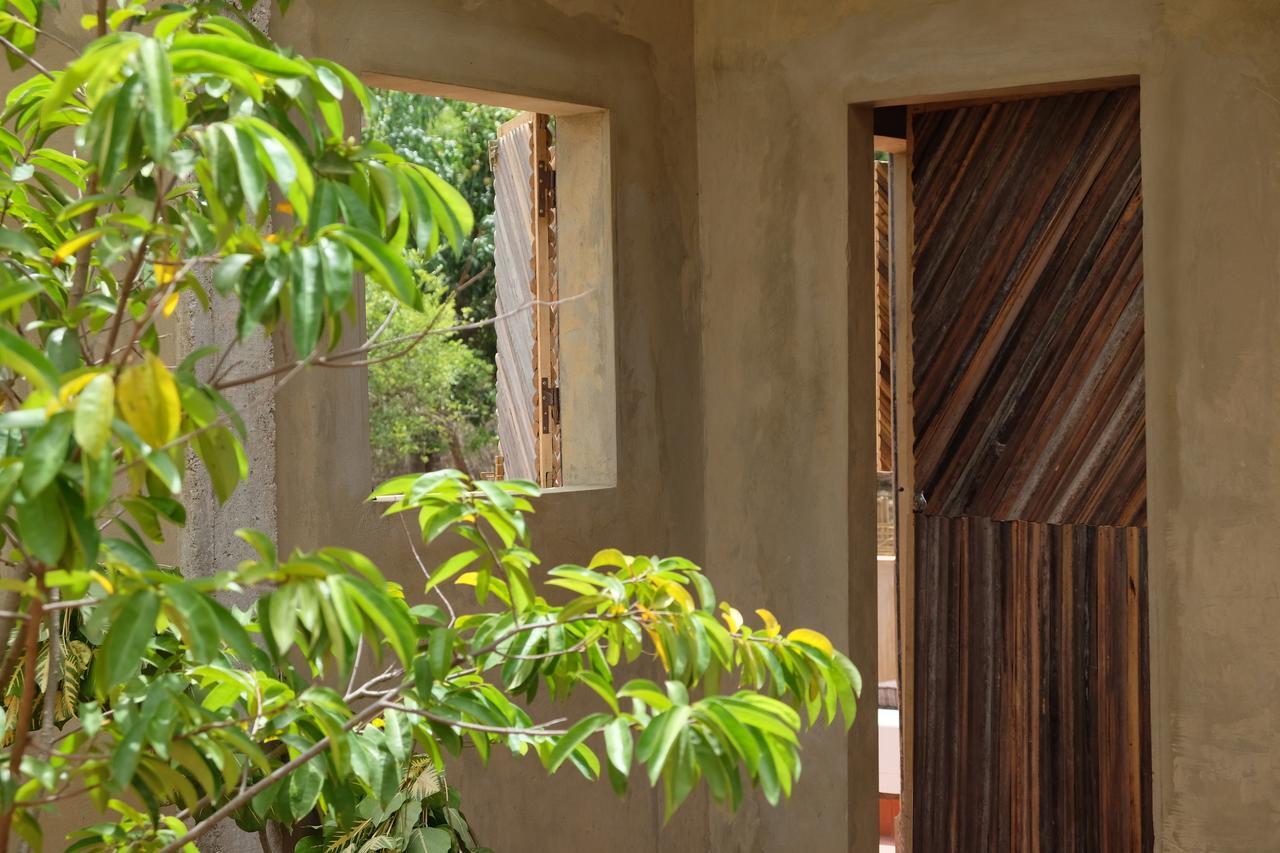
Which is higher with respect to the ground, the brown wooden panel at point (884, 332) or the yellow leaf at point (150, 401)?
the brown wooden panel at point (884, 332)

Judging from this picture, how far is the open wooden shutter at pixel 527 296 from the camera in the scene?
4.43 metres

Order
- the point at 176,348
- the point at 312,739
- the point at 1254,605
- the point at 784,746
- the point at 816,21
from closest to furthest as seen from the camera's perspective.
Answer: the point at 784,746
the point at 312,739
the point at 176,348
the point at 1254,605
the point at 816,21

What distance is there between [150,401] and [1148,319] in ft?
9.77

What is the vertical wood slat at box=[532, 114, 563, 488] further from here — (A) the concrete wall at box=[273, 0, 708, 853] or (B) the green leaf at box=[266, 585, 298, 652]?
(B) the green leaf at box=[266, 585, 298, 652]

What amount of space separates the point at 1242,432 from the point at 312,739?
2661mm

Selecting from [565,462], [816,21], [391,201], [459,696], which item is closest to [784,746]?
[459,696]

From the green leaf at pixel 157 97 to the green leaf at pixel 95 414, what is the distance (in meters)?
0.21

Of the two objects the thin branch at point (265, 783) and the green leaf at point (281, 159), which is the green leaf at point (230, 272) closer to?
the green leaf at point (281, 159)

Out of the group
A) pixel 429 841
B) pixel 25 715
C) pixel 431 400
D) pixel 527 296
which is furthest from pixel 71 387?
pixel 431 400

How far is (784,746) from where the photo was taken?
57.6 inches

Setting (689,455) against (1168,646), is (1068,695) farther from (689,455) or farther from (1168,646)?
(689,455)

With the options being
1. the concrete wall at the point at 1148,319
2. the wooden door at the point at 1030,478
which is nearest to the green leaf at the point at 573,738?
the concrete wall at the point at 1148,319

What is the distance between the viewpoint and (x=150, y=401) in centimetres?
132

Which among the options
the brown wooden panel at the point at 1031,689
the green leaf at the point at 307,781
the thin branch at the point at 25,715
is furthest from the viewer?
the brown wooden panel at the point at 1031,689
